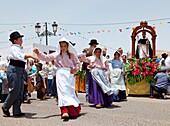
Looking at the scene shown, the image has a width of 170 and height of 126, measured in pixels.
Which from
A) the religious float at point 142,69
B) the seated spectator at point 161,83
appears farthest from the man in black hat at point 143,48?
the seated spectator at point 161,83

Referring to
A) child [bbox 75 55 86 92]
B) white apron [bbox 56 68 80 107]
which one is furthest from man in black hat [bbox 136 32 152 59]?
white apron [bbox 56 68 80 107]

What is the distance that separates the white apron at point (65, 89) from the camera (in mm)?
6027

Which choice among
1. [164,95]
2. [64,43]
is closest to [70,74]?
[64,43]

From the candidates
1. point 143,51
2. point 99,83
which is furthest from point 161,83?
point 99,83

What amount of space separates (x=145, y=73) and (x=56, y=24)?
912 centimetres

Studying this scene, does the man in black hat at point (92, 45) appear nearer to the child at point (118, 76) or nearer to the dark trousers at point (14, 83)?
the child at point (118, 76)

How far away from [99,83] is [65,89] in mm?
1660

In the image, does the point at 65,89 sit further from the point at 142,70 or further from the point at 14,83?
the point at 142,70

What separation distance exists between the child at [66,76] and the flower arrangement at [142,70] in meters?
4.51

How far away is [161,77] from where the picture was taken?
9898 mm

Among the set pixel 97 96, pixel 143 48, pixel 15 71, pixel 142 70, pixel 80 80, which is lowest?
pixel 97 96

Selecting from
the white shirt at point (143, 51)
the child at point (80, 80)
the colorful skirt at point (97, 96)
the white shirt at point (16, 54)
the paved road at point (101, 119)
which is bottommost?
the paved road at point (101, 119)

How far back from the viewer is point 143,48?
11.3m

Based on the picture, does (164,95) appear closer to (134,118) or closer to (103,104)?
(103,104)
